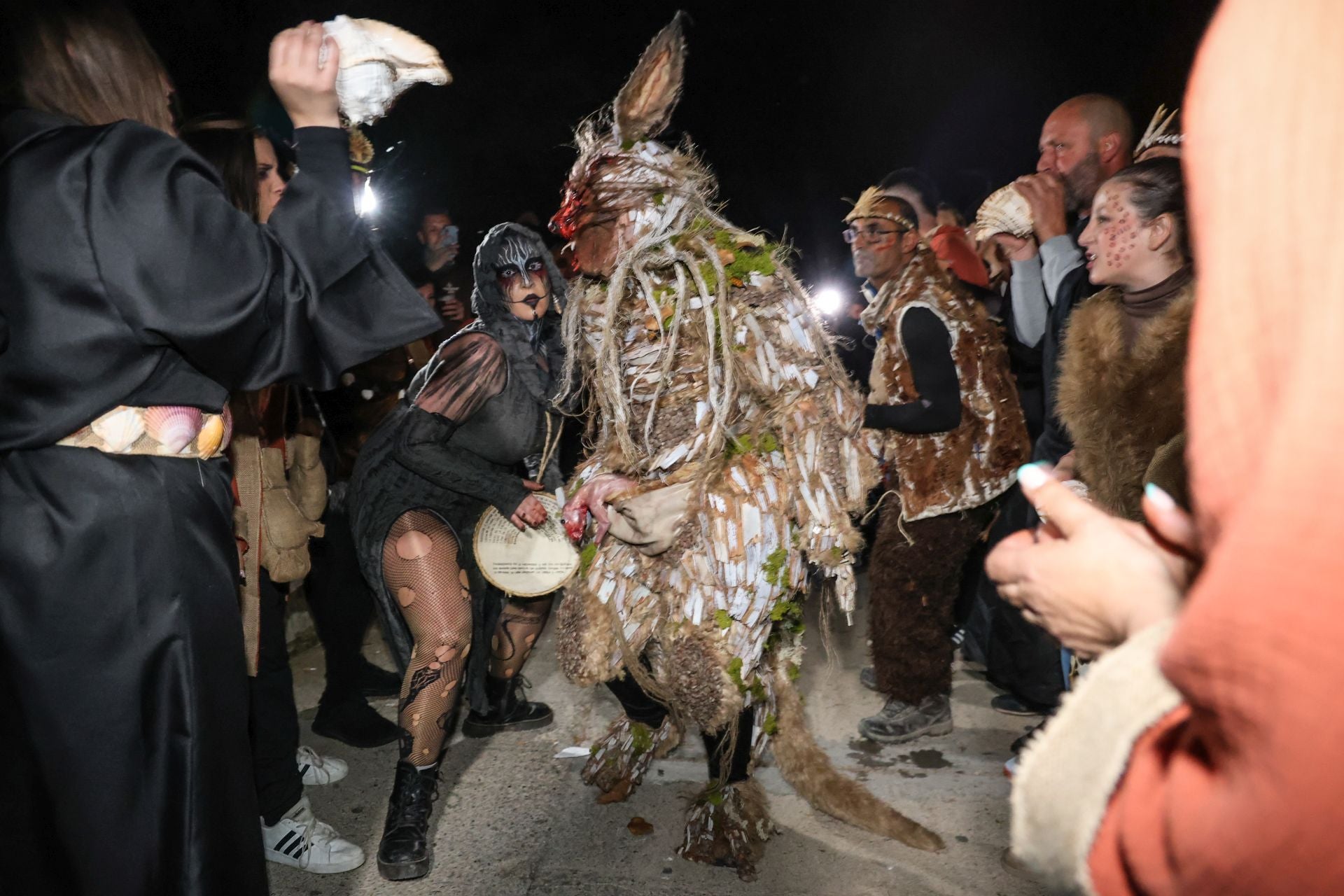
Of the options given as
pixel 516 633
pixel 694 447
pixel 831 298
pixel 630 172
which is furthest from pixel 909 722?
pixel 831 298

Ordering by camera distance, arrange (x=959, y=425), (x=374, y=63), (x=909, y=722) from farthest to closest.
Result: (x=909, y=722) < (x=959, y=425) < (x=374, y=63)

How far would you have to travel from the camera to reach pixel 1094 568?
851 mm

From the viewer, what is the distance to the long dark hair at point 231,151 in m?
2.53

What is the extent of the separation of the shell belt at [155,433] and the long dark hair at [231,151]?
1.14 meters

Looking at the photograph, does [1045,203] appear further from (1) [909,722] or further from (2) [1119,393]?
(1) [909,722]

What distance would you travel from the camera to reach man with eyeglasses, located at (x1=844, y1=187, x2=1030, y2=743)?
333 cm

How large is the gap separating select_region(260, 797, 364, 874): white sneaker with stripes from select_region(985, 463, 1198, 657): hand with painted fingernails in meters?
2.72

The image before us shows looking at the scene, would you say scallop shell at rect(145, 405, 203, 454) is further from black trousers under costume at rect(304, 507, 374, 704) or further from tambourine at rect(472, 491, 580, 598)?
black trousers under costume at rect(304, 507, 374, 704)

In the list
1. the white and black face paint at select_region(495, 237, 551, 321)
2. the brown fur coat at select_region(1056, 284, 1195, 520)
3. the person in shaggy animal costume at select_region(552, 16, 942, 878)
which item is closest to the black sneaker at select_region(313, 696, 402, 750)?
the person in shaggy animal costume at select_region(552, 16, 942, 878)

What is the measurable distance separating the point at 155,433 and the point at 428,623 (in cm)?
138

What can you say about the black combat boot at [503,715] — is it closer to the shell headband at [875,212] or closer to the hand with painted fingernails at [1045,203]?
the shell headband at [875,212]

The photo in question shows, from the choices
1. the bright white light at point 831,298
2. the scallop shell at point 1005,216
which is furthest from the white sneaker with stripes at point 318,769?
the bright white light at point 831,298

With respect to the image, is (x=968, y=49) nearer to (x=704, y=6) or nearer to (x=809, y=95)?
(x=809, y=95)

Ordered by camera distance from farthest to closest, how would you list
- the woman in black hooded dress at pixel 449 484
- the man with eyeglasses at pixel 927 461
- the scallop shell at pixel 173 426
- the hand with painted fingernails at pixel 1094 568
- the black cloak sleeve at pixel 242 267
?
the man with eyeglasses at pixel 927 461 < the woman in black hooded dress at pixel 449 484 < the scallop shell at pixel 173 426 < the black cloak sleeve at pixel 242 267 < the hand with painted fingernails at pixel 1094 568
